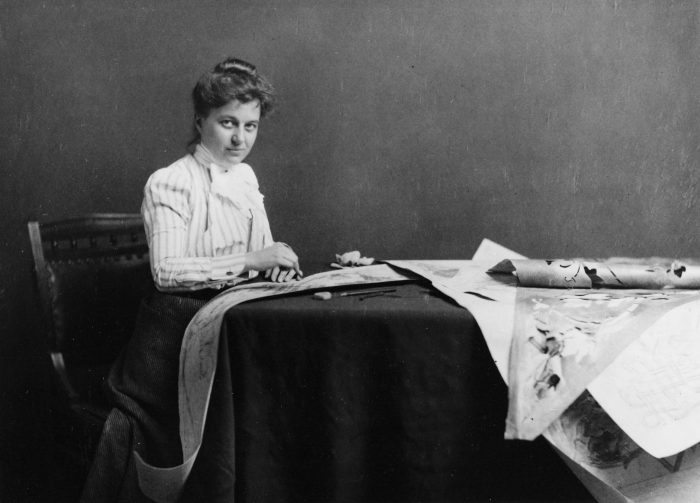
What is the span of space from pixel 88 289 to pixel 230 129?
20.7 inches

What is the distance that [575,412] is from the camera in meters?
1.03

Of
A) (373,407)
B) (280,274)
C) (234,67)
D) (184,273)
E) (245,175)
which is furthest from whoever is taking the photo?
(245,175)

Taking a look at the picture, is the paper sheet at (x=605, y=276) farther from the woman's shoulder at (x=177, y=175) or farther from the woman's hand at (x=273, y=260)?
the woman's shoulder at (x=177, y=175)

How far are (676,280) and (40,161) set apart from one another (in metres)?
1.73

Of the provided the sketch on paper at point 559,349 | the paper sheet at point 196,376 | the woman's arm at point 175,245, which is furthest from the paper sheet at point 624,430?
the woman's arm at point 175,245

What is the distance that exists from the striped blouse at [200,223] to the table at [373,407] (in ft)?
0.64

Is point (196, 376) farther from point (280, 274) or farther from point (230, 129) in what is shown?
point (230, 129)

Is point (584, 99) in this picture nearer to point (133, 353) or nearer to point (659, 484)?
point (659, 484)

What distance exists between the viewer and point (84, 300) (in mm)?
1540

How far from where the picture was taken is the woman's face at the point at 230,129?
1.42 meters

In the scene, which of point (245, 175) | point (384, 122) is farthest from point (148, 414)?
point (384, 122)

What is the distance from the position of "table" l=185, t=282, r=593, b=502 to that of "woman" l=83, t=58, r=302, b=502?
92 millimetres

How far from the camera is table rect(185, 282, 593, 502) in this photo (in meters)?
1.09

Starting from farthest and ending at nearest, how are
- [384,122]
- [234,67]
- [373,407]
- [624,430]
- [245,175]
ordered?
[384,122], [245,175], [234,67], [373,407], [624,430]
